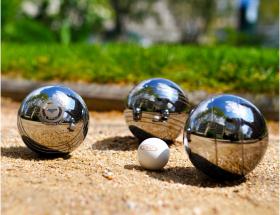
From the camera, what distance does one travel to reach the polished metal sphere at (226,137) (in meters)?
4.36

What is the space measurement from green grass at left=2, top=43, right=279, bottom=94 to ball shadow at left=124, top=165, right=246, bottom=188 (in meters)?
3.96

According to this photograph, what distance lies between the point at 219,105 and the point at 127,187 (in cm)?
106

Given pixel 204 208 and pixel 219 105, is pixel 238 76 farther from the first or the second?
pixel 204 208

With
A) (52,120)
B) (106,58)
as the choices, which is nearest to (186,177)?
(52,120)

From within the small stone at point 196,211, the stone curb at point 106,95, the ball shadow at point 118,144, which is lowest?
the ball shadow at point 118,144

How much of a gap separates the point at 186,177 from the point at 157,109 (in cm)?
126

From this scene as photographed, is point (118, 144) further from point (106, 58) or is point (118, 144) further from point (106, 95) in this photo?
point (106, 58)

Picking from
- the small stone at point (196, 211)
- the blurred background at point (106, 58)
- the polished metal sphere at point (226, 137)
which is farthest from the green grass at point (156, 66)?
the small stone at point (196, 211)

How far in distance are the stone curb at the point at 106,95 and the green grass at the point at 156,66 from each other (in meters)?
0.24

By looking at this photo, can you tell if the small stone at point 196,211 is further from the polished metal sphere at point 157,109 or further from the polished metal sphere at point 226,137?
the polished metal sphere at point 157,109

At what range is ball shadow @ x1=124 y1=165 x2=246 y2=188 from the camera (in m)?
4.48

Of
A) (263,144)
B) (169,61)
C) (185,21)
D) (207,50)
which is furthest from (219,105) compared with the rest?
(185,21)

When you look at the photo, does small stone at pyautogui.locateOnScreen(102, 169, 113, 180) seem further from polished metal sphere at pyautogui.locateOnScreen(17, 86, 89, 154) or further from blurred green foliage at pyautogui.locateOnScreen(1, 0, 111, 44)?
blurred green foliage at pyautogui.locateOnScreen(1, 0, 111, 44)

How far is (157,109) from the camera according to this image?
5.75m
